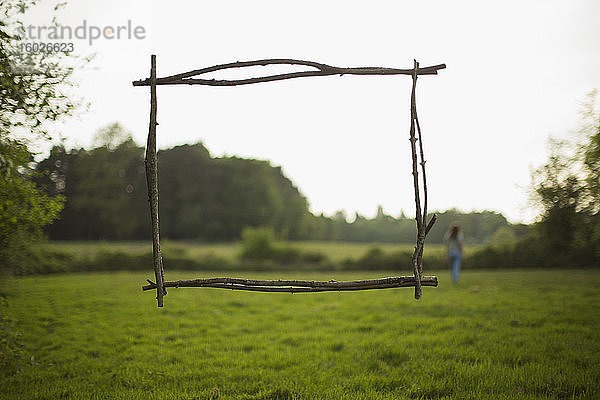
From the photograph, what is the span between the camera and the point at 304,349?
20.4ft

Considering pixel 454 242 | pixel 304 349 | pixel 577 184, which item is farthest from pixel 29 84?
pixel 454 242

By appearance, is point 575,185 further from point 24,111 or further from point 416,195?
point 24,111

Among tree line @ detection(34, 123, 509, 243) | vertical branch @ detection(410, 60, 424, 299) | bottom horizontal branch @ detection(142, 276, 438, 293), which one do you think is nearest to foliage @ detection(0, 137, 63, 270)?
bottom horizontal branch @ detection(142, 276, 438, 293)

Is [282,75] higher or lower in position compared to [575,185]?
higher

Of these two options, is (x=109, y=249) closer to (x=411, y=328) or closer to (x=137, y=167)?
(x=137, y=167)

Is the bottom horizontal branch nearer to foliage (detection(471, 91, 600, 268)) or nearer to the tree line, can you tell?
foliage (detection(471, 91, 600, 268))

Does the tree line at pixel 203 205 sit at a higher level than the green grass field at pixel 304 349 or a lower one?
higher

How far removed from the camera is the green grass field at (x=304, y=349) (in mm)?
4586

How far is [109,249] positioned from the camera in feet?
81.0

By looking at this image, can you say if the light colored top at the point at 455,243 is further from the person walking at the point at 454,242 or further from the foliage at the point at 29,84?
the foliage at the point at 29,84

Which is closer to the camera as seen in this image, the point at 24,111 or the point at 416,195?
the point at 416,195

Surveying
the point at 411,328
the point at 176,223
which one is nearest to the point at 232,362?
the point at 411,328

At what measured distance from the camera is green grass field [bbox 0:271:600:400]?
15.0 ft

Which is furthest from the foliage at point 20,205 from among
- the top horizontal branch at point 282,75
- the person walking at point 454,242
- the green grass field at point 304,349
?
the person walking at point 454,242
